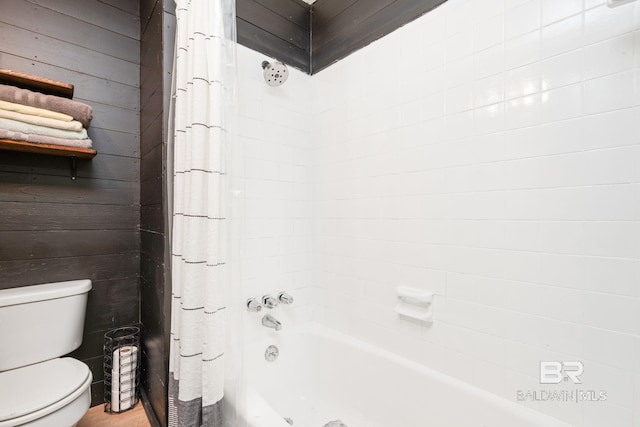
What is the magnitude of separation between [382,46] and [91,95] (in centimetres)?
166

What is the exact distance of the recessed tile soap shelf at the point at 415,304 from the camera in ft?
4.46

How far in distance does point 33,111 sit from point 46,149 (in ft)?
0.57

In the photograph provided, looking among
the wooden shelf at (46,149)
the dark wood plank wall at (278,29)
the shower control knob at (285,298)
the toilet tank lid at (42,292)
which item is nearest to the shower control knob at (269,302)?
the shower control knob at (285,298)

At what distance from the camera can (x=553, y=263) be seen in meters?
1.04

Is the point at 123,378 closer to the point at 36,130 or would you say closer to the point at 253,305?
the point at 253,305

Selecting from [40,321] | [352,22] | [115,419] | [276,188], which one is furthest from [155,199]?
[352,22]

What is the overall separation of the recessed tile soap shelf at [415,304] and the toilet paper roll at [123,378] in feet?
4.82

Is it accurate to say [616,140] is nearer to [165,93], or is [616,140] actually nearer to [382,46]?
[382,46]

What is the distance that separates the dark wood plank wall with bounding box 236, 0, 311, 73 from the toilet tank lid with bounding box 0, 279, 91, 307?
5.16 feet

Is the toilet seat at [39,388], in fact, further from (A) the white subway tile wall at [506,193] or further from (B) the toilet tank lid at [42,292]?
(A) the white subway tile wall at [506,193]

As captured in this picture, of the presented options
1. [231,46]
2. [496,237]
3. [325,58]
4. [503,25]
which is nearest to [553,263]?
[496,237]

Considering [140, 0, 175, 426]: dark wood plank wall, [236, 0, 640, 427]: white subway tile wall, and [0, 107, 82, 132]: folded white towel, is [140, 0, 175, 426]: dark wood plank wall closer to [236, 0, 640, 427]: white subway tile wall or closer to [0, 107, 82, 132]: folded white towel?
[0, 107, 82, 132]: folded white towel

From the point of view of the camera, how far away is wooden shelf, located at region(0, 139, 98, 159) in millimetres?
1343

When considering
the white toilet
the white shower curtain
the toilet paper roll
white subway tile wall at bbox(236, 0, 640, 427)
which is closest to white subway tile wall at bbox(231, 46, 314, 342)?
white subway tile wall at bbox(236, 0, 640, 427)
